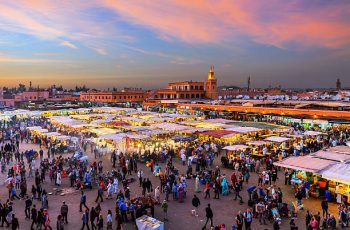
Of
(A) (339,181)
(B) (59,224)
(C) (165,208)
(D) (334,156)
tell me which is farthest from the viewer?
(D) (334,156)

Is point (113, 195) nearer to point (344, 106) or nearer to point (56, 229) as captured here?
point (56, 229)

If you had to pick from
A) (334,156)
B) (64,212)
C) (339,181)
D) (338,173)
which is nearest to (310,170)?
(338,173)

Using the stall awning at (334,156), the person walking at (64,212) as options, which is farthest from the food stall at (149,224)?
the stall awning at (334,156)

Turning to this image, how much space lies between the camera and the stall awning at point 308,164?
12109mm

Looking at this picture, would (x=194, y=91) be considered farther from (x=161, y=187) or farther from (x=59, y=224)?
(x=59, y=224)

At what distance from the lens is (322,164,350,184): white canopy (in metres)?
10.9

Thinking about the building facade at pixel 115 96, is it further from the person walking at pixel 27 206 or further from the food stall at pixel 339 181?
the food stall at pixel 339 181

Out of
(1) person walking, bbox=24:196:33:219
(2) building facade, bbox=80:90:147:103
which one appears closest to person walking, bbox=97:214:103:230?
(1) person walking, bbox=24:196:33:219

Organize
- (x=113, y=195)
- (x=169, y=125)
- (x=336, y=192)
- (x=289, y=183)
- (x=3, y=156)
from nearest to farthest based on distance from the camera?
(x=336, y=192), (x=113, y=195), (x=289, y=183), (x=3, y=156), (x=169, y=125)

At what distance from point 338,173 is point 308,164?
4.57 feet

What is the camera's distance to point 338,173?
37.2ft

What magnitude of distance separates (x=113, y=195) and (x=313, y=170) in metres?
7.94

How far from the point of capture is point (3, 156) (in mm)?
17875

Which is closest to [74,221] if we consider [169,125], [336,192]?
[336,192]
